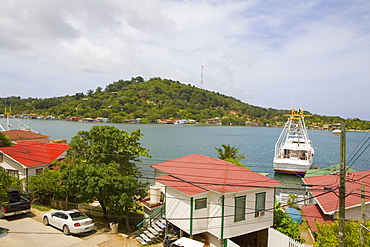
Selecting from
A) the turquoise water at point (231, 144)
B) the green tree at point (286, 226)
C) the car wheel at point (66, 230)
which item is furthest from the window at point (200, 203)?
the car wheel at point (66, 230)

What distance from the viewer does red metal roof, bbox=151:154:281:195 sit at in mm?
13641

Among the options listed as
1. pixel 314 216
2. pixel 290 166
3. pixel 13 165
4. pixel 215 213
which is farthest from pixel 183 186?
pixel 290 166

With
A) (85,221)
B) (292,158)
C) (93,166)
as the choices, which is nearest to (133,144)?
(93,166)

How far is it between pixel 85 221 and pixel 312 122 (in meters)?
163

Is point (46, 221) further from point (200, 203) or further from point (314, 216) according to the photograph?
point (314, 216)

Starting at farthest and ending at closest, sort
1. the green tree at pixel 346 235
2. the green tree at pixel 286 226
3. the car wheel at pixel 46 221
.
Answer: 1. the car wheel at pixel 46 221
2. the green tree at pixel 286 226
3. the green tree at pixel 346 235

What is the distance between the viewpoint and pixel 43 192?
19844mm

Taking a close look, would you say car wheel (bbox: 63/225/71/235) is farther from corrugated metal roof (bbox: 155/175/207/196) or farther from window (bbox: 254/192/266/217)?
window (bbox: 254/192/266/217)

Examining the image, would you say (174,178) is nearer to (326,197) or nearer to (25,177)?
(326,197)

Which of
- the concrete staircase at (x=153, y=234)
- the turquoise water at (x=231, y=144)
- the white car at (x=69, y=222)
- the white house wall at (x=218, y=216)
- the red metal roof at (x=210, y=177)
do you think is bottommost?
the turquoise water at (x=231, y=144)

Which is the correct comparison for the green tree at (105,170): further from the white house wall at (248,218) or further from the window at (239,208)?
the window at (239,208)

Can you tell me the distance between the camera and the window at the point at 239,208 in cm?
1345

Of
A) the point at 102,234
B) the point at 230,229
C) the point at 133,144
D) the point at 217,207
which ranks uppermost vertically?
the point at 133,144

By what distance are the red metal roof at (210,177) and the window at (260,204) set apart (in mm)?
546
